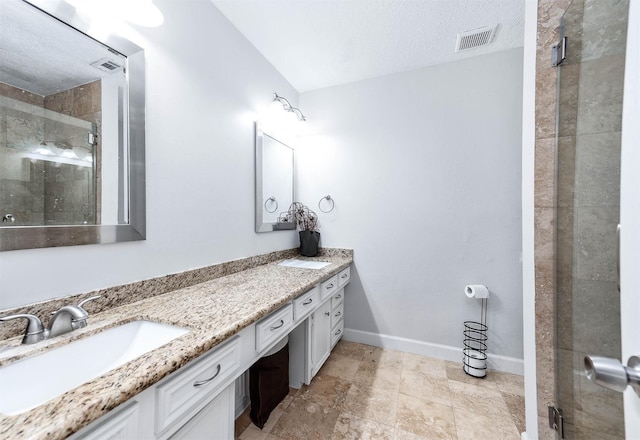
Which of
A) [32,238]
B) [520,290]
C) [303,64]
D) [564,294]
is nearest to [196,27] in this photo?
[303,64]

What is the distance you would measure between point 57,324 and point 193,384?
478mm

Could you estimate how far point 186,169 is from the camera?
4.40 ft

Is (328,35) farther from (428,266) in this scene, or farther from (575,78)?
(428,266)

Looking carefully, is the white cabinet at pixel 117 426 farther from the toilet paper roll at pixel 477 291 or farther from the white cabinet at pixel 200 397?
the toilet paper roll at pixel 477 291

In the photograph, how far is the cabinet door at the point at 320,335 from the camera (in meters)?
1.71

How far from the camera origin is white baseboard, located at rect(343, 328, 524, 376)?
194 cm

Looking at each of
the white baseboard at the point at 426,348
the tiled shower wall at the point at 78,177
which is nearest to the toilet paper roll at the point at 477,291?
the white baseboard at the point at 426,348

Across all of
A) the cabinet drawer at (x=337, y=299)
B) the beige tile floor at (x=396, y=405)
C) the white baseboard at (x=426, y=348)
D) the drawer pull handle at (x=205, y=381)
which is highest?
the drawer pull handle at (x=205, y=381)

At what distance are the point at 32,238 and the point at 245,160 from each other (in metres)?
1.18

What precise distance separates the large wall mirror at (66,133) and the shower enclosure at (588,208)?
5.59ft

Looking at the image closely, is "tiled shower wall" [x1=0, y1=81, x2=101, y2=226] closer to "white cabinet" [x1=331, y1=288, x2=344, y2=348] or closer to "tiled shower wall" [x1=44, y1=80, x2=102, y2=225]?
"tiled shower wall" [x1=44, y1=80, x2=102, y2=225]

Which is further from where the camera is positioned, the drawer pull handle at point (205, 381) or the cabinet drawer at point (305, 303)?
the cabinet drawer at point (305, 303)

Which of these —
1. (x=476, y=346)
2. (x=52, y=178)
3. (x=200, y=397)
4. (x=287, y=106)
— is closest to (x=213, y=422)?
(x=200, y=397)

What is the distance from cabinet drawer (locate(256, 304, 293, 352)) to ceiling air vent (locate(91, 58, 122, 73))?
1247mm
